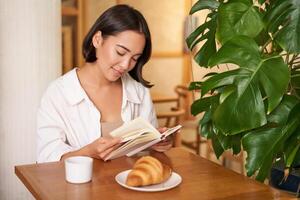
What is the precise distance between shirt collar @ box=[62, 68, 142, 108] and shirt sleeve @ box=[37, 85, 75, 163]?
0.08 metres

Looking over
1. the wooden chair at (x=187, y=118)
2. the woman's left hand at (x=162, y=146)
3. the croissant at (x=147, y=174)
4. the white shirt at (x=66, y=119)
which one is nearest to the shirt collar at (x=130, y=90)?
the white shirt at (x=66, y=119)

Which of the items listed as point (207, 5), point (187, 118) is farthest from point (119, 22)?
point (187, 118)

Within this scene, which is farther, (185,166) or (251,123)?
(185,166)

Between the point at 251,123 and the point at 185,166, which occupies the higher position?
the point at 251,123

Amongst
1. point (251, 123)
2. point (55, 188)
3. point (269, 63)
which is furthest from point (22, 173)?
point (269, 63)

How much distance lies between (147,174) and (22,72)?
120 centimetres

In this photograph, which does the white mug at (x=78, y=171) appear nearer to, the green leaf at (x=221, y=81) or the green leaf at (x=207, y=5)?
the green leaf at (x=221, y=81)

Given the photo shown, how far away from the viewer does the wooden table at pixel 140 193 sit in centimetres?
139

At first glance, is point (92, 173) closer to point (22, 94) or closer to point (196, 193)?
point (196, 193)

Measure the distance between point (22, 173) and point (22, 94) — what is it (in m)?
0.89

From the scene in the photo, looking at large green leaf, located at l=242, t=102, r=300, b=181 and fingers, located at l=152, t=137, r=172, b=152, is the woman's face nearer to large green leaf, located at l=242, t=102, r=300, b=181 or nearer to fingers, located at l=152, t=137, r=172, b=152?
fingers, located at l=152, t=137, r=172, b=152

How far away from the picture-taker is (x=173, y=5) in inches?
221

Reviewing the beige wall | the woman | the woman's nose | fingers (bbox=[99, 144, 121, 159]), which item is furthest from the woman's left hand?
the beige wall

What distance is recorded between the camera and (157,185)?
1479 millimetres
